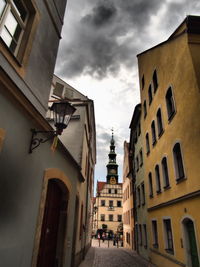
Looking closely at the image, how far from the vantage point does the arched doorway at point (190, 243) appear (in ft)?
24.7

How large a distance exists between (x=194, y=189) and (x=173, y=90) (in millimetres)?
5066

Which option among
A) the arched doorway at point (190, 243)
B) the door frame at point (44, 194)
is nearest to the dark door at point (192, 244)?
the arched doorway at point (190, 243)

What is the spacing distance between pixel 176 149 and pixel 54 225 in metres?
6.76

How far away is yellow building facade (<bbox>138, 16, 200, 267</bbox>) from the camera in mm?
7605

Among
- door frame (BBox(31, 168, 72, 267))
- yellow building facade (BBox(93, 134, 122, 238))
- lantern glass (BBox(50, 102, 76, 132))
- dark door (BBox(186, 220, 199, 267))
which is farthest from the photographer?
yellow building facade (BBox(93, 134, 122, 238))

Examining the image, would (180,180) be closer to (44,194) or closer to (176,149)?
(176,149)

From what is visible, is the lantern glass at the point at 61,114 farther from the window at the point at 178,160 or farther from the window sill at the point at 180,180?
the window at the point at 178,160

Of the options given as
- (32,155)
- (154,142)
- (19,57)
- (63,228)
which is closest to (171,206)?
(154,142)

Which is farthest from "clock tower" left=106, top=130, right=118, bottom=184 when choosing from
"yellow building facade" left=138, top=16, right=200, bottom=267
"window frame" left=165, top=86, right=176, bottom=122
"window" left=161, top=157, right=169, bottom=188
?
"window frame" left=165, top=86, right=176, bottom=122

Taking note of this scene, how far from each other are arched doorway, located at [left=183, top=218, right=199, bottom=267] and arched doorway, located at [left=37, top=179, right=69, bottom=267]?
205 inches

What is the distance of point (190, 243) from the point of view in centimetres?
794

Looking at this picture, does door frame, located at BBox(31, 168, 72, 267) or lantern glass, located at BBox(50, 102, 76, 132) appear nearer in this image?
door frame, located at BBox(31, 168, 72, 267)

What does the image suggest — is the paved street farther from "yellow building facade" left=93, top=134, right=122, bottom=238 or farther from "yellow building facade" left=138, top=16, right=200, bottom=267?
"yellow building facade" left=93, top=134, right=122, bottom=238

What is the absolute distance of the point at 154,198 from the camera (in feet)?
42.6
